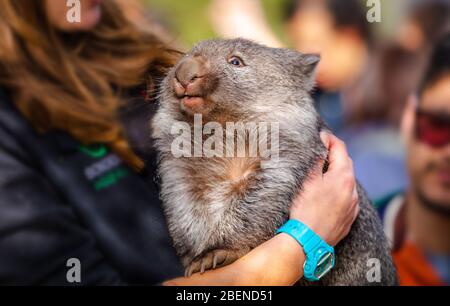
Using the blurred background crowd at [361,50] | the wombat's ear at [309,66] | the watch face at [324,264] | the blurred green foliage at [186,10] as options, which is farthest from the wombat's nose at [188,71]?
the blurred green foliage at [186,10]

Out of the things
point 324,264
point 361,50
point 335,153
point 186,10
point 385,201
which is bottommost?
point 385,201

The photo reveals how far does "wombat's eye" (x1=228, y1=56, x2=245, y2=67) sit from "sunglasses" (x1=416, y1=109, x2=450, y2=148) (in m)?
1.08

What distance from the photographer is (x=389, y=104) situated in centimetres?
390

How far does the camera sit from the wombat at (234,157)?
4.78 feet

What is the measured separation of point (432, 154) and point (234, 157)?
1194mm

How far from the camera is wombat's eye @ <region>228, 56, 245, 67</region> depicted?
1498 mm

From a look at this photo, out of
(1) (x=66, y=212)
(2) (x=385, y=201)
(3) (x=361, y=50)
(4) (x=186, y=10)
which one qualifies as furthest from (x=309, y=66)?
(4) (x=186, y=10)

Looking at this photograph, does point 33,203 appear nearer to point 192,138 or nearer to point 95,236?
point 95,236

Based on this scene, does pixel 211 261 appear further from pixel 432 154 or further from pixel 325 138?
pixel 432 154

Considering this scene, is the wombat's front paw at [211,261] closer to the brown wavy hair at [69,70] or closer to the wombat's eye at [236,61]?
the wombat's eye at [236,61]

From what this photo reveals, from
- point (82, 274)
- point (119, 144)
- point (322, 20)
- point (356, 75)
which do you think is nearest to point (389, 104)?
point (356, 75)

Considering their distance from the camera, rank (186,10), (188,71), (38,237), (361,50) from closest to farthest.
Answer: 1. (188,71)
2. (38,237)
3. (361,50)
4. (186,10)

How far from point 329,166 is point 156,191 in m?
0.44

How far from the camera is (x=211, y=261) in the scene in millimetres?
1474
